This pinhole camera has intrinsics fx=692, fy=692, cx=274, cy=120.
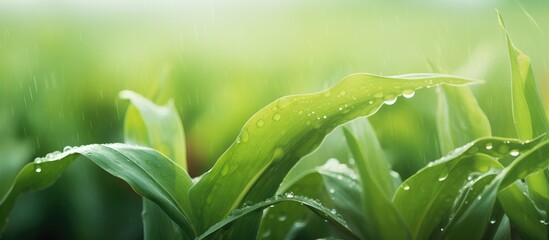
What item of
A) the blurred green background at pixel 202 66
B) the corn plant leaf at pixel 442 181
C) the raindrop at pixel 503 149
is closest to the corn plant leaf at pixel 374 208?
the corn plant leaf at pixel 442 181

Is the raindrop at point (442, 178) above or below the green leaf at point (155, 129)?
below

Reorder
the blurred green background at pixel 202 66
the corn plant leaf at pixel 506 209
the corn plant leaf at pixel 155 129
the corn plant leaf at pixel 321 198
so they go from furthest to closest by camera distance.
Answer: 1. the blurred green background at pixel 202 66
2. the corn plant leaf at pixel 155 129
3. the corn plant leaf at pixel 321 198
4. the corn plant leaf at pixel 506 209

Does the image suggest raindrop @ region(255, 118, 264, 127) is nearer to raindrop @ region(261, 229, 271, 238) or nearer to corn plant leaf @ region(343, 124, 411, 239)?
corn plant leaf @ region(343, 124, 411, 239)

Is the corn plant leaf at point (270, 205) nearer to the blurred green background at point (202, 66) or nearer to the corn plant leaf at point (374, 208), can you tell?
the corn plant leaf at point (374, 208)

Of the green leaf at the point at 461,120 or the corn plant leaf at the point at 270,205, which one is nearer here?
the corn plant leaf at the point at 270,205

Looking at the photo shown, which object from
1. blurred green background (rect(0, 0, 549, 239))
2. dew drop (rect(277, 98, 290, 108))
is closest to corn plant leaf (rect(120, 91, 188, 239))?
blurred green background (rect(0, 0, 549, 239))

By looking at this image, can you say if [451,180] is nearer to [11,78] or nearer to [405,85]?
[405,85]

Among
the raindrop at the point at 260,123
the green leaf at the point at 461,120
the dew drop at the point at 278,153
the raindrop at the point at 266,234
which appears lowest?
the raindrop at the point at 266,234

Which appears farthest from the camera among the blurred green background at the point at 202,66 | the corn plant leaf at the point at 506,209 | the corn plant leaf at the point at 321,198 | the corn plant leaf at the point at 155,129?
the blurred green background at the point at 202,66
